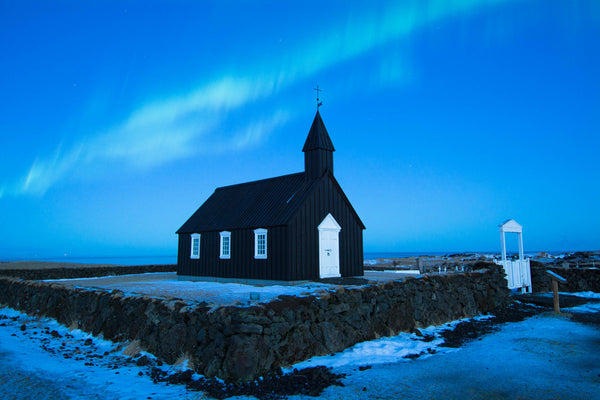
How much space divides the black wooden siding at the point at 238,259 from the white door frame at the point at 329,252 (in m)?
2.31

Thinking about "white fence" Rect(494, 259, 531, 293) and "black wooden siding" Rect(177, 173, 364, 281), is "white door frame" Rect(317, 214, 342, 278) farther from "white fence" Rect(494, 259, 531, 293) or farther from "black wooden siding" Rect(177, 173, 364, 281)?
"white fence" Rect(494, 259, 531, 293)

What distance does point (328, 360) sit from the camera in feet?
31.4

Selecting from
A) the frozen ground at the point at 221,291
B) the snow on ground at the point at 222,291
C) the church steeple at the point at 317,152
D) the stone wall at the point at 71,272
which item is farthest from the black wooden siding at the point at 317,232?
the stone wall at the point at 71,272

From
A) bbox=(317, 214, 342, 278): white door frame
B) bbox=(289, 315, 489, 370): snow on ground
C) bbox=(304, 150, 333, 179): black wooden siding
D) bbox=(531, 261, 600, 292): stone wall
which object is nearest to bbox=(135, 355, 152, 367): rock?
bbox=(289, 315, 489, 370): snow on ground

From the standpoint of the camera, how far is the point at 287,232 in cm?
1908

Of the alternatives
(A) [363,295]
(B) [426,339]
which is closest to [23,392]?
(A) [363,295]

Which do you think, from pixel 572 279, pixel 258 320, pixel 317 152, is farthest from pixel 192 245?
pixel 572 279

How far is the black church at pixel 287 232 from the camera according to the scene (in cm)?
1952

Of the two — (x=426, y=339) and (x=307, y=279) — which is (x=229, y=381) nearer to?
(x=426, y=339)

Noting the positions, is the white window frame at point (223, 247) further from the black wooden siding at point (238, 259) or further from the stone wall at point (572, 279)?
the stone wall at point (572, 279)

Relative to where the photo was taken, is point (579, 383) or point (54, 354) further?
point (54, 354)

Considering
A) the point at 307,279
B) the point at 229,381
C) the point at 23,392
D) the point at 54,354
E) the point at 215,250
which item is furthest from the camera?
the point at 215,250

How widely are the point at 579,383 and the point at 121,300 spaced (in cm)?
1192

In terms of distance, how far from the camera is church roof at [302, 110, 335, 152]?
22062 mm
